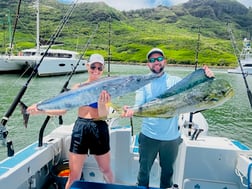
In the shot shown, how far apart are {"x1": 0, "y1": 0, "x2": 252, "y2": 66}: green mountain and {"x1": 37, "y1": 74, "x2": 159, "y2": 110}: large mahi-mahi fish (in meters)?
17.0

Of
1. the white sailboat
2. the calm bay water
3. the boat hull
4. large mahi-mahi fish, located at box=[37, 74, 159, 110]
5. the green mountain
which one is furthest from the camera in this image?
the green mountain

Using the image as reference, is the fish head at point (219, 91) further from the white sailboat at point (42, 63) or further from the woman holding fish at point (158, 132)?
the white sailboat at point (42, 63)

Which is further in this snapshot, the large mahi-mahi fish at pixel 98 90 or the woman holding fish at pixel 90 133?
the woman holding fish at pixel 90 133

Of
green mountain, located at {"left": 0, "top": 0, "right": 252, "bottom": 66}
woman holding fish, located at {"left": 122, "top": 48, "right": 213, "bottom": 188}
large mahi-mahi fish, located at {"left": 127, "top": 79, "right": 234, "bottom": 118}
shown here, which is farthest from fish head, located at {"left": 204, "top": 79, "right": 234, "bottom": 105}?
green mountain, located at {"left": 0, "top": 0, "right": 252, "bottom": 66}

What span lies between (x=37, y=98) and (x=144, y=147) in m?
13.2

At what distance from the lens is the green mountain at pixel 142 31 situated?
177 ft

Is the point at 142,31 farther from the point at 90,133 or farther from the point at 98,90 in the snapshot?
the point at 98,90

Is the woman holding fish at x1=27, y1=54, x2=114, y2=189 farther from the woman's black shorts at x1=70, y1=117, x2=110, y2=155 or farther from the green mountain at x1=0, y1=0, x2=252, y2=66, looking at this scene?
the green mountain at x1=0, y1=0, x2=252, y2=66

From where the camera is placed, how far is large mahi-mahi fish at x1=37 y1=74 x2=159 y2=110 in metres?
1.71

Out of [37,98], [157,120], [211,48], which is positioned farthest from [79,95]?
[211,48]

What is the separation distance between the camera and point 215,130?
10.4 metres

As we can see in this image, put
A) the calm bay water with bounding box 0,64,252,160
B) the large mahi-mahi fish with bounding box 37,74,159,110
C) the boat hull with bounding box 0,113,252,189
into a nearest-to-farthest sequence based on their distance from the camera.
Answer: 1. the large mahi-mahi fish with bounding box 37,74,159,110
2. the boat hull with bounding box 0,113,252,189
3. the calm bay water with bounding box 0,64,252,160

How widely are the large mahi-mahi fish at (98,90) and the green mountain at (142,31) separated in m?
17.0

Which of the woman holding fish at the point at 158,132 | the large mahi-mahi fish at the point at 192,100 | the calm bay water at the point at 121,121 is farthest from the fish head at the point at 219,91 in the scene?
the calm bay water at the point at 121,121
